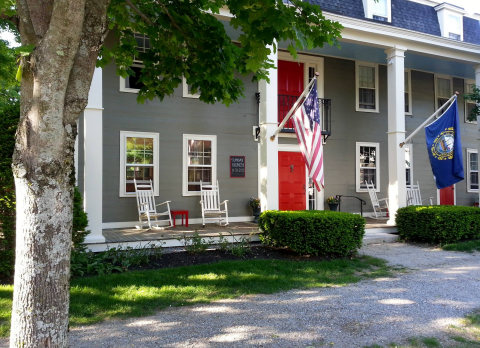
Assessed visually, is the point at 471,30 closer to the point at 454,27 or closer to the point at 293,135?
the point at 454,27

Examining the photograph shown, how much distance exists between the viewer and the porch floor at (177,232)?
7.25 metres

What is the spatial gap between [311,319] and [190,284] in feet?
5.93

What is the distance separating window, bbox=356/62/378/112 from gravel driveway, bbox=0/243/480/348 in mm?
7312

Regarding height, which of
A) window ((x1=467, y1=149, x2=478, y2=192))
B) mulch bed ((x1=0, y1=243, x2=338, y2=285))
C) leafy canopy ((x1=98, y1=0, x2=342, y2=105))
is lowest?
mulch bed ((x1=0, y1=243, x2=338, y2=285))

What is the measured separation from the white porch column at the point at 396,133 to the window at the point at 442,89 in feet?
13.2

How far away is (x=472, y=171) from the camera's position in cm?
1359

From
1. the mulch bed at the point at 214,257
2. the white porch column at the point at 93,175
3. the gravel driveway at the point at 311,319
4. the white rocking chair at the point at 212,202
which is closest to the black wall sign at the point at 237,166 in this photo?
the white rocking chair at the point at 212,202

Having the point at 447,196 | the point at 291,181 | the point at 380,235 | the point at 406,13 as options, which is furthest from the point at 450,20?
the point at 380,235

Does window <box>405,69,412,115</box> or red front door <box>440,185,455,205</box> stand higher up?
window <box>405,69,412,115</box>

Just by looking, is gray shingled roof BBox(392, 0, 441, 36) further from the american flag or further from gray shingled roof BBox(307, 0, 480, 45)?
the american flag

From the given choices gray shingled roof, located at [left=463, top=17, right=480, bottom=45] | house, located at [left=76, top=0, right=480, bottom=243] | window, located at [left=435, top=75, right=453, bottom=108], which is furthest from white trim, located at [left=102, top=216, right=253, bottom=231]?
gray shingled roof, located at [left=463, top=17, right=480, bottom=45]

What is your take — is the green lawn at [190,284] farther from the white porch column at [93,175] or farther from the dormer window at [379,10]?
the dormer window at [379,10]

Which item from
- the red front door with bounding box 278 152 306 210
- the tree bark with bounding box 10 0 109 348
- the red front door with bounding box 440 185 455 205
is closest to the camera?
the tree bark with bounding box 10 0 109 348

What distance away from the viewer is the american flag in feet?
23.0
